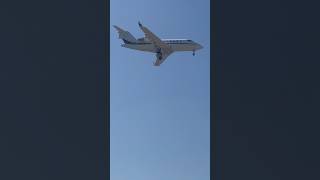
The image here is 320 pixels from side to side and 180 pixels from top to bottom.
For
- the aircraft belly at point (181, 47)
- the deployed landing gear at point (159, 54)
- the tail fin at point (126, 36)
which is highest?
the tail fin at point (126, 36)

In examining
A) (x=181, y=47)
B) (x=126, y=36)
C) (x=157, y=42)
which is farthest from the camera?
(x=126, y=36)

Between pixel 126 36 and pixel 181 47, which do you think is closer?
pixel 181 47

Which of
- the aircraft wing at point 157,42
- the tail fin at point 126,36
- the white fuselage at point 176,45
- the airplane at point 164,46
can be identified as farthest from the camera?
the tail fin at point 126,36

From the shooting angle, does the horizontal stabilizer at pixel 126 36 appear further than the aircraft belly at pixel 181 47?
Yes

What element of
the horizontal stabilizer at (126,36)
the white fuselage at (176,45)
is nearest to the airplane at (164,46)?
the white fuselage at (176,45)

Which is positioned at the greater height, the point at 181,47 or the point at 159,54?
the point at 181,47

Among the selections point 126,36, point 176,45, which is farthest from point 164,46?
point 126,36

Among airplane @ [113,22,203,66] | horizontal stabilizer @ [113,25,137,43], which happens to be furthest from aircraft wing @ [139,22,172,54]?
horizontal stabilizer @ [113,25,137,43]

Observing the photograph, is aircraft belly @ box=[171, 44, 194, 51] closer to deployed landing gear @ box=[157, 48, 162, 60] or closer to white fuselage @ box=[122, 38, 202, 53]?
white fuselage @ box=[122, 38, 202, 53]

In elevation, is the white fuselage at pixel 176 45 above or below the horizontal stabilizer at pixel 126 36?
below

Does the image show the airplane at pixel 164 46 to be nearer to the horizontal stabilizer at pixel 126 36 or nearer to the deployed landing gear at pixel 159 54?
the deployed landing gear at pixel 159 54

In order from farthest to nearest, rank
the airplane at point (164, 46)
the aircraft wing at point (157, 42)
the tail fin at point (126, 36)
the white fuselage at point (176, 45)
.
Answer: the tail fin at point (126, 36), the white fuselage at point (176, 45), the airplane at point (164, 46), the aircraft wing at point (157, 42)

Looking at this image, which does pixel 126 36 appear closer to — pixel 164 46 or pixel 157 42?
pixel 164 46

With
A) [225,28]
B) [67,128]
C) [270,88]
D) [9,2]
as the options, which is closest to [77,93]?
[67,128]
